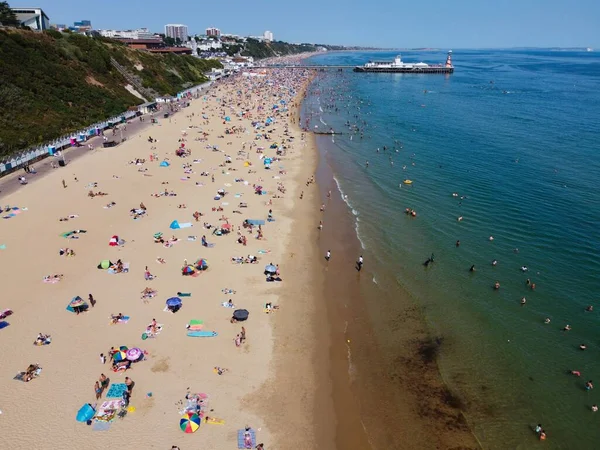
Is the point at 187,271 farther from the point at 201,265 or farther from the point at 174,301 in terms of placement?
the point at 174,301

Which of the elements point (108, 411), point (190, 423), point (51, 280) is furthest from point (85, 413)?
point (51, 280)

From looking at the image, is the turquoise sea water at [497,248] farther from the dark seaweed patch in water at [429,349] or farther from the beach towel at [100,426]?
the beach towel at [100,426]

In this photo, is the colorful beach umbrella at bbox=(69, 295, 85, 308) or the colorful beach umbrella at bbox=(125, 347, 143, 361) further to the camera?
the colorful beach umbrella at bbox=(69, 295, 85, 308)

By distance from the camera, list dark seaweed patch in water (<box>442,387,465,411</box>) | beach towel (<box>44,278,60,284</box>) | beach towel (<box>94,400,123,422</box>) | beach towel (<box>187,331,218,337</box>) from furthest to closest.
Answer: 1. beach towel (<box>44,278,60,284</box>)
2. beach towel (<box>187,331,218,337</box>)
3. dark seaweed patch in water (<box>442,387,465,411</box>)
4. beach towel (<box>94,400,123,422</box>)

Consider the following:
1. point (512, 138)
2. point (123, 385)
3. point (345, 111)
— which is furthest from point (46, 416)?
point (345, 111)

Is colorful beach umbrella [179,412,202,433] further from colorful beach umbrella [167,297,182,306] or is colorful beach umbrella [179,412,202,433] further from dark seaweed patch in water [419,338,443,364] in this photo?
dark seaweed patch in water [419,338,443,364]

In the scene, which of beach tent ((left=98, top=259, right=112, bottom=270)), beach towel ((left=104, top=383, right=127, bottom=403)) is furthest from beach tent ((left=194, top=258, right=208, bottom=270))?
beach towel ((left=104, top=383, right=127, bottom=403))

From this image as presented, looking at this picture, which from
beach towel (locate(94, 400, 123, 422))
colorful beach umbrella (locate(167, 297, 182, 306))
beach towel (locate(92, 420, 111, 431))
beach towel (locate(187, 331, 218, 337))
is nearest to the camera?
beach towel (locate(92, 420, 111, 431))

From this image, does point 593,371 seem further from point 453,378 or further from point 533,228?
point 533,228
